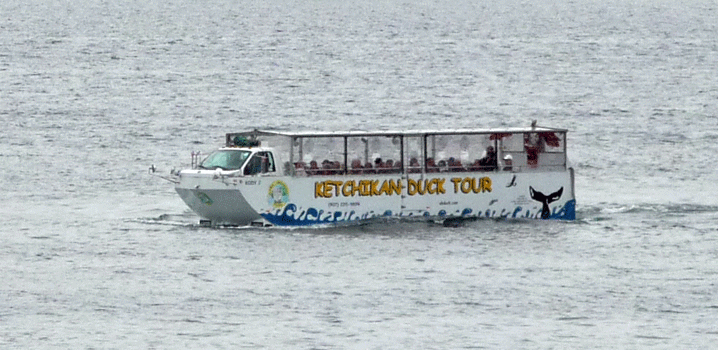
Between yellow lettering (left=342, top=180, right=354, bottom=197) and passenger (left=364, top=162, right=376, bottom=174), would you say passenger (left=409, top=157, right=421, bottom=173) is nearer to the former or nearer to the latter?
passenger (left=364, top=162, right=376, bottom=174)

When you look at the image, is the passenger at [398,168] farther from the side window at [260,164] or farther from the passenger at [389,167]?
the side window at [260,164]

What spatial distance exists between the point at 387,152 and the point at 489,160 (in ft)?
13.6

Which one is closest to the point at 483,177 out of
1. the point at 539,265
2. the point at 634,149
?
the point at 539,265

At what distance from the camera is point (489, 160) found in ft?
232

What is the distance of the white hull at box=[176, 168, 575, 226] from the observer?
66875 mm

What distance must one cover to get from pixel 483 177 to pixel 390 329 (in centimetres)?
1888

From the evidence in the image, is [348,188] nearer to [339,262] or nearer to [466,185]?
[466,185]

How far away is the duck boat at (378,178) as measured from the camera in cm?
6719

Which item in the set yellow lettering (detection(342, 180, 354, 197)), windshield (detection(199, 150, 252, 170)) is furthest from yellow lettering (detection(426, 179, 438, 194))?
windshield (detection(199, 150, 252, 170))

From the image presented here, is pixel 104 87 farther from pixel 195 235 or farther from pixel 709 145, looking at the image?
pixel 195 235

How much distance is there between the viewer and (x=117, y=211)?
77.7m

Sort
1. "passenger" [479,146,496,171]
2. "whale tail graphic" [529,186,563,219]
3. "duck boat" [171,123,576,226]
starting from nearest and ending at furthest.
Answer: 1. "duck boat" [171,123,576,226]
2. "passenger" [479,146,496,171]
3. "whale tail graphic" [529,186,563,219]

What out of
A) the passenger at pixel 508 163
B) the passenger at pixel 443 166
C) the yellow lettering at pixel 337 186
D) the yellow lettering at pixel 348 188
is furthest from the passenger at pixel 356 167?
the passenger at pixel 508 163

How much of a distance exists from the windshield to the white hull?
2.91 ft
